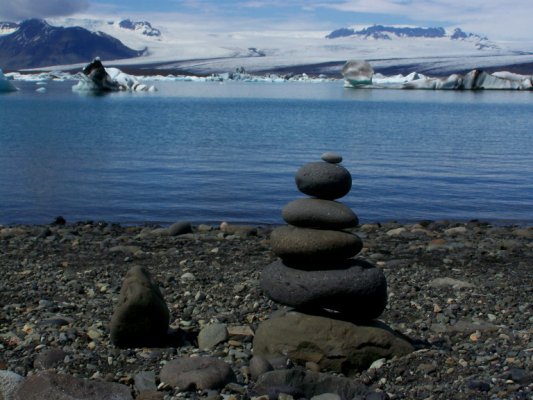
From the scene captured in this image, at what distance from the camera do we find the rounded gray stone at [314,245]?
24.4ft

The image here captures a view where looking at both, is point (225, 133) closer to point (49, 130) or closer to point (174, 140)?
point (174, 140)

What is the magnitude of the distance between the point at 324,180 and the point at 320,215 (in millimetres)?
351

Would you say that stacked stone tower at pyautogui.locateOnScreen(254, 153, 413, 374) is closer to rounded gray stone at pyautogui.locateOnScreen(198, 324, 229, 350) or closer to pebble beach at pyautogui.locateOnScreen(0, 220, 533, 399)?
pebble beach at pyautogui.locateOnScreen(0, 220, 533, 399)

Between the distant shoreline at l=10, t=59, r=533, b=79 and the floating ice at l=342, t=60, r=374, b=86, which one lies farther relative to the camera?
the distant shoreline at l=10, t=59, r=533, b=79

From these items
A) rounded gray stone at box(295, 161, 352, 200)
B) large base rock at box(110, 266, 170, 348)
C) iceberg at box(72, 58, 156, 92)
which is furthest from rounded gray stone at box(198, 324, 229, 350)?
iceberg at box(72, 58, 156, 92)

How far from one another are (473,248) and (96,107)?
5776 cm

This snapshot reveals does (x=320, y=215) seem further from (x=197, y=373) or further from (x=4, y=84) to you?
(x=4, y=84)

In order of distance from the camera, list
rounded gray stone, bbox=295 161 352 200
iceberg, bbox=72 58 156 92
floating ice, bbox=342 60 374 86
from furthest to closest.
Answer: floating ice, bbox=342 60 374 86
iceberg, bbox=72 58 156 92
rounded gray stone, bbox=295 161 352 200

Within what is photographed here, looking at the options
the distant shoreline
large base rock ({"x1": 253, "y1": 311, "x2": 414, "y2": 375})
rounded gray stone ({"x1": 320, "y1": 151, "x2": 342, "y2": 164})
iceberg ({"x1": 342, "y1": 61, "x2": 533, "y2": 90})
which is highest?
rounded gray stone ({"x1": 320, "y1": 151, "x2": 342, "y2": 164})

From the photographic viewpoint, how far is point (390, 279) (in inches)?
406

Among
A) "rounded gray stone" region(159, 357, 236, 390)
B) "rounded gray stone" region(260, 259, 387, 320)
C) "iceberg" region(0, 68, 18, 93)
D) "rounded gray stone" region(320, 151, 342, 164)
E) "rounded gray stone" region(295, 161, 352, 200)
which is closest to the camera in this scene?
"rounded gray stone" region(159, 357, 236, 390)

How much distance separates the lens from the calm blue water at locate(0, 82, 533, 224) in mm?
19328

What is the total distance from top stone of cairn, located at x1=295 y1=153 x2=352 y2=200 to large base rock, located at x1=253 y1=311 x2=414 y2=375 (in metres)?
1.19

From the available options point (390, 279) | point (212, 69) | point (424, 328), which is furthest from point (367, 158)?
point (212, 69)
